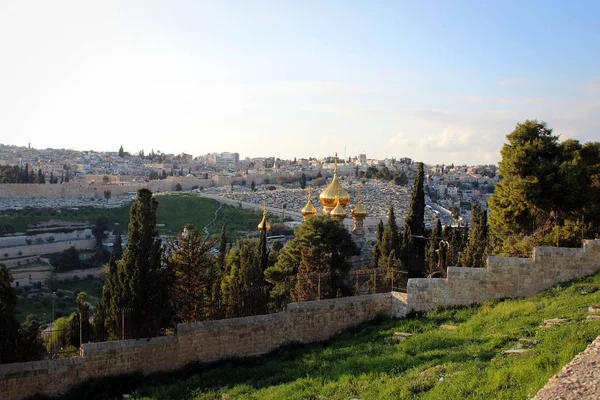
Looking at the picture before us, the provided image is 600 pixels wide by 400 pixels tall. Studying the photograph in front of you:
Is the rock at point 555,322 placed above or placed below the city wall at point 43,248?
above

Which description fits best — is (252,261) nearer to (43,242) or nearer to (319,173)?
(43,242)

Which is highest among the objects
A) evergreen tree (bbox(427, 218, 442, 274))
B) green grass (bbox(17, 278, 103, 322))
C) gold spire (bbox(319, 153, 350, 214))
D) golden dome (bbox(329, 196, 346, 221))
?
gold spire (bbox(319, 153, 350, 214))

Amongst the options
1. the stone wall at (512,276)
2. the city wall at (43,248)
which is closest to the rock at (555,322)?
the stone wall at (512,276)

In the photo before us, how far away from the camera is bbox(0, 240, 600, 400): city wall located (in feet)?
30.7

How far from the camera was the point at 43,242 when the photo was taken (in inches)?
2488

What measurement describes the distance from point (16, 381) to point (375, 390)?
581 centimetres

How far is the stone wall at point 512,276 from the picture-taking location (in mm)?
11141

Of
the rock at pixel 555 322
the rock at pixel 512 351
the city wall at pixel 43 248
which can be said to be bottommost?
the city wall at pixel 43 248

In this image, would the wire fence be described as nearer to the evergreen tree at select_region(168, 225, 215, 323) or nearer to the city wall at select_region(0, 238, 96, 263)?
the evergreen tree at select_region(168, 225, 215, 323)

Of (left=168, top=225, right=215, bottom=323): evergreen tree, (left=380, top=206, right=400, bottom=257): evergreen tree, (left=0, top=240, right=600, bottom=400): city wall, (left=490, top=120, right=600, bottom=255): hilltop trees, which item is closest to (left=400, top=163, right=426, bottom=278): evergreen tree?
(left=380, top=206, right=400, bottom=257): evergreen tree

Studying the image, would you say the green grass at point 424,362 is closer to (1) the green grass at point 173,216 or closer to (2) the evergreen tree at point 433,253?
(2) the evergreen tree at point 433,253

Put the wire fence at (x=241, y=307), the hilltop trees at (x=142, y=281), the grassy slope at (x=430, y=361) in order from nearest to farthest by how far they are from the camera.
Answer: the grassy slope at (x=430, y=361)
the wire fence at (x=241, y=307)
the hilltop trees at (x=142, y=281)

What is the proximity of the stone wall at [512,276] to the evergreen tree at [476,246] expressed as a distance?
8.26 metres

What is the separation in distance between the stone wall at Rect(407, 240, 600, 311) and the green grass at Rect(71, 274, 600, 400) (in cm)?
34
